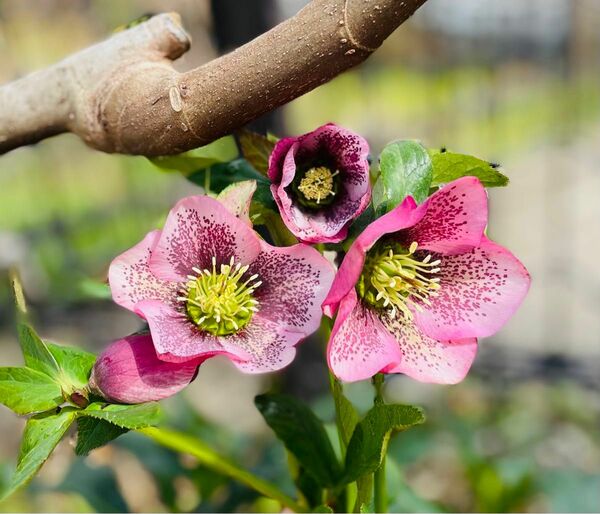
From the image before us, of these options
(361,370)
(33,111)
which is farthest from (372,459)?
(33,111)

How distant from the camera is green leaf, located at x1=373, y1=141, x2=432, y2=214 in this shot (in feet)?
1.30

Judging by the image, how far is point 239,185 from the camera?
1.30 ft

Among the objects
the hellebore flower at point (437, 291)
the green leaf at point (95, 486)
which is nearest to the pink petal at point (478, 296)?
the hellebore flower at point (437, 291)

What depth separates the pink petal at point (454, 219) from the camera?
39cm

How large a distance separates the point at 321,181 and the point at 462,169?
72 mm

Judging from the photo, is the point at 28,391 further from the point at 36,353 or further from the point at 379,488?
the point at 379,488

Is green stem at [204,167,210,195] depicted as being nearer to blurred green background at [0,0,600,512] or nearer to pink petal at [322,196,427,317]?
pink petal at [322,196,427,317]

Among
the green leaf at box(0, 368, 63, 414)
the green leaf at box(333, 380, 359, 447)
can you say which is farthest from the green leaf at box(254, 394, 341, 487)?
the green leaf at box(0, 368, 63, 414)

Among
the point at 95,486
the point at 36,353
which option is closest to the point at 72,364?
the point at 36,353

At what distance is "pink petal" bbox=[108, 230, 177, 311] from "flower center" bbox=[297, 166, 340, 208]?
0.25 ft

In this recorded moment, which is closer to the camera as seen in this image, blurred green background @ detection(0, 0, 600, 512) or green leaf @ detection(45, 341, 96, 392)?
green leaf @ detection(45, 341, 96, 392)

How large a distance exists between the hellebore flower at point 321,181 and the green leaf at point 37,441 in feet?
0.47

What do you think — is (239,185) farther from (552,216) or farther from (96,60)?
(552,216)

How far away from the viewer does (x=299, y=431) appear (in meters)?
0.50
